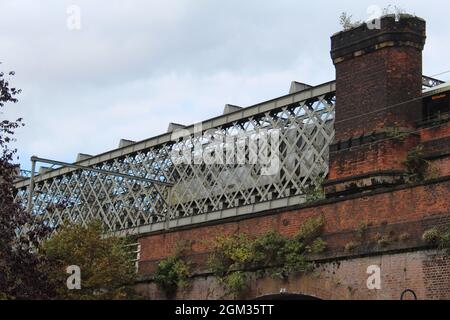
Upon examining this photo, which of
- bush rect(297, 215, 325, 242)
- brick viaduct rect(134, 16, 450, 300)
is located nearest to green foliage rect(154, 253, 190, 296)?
brick viaduct rect(134, 16, 450, 300)

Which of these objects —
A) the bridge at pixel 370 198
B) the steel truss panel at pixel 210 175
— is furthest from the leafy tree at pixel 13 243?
the steel truss panel at pixel 210 175

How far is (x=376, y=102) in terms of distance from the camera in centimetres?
2706

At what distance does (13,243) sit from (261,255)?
7875mm

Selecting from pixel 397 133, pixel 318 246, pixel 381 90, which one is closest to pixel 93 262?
pixel 318 246

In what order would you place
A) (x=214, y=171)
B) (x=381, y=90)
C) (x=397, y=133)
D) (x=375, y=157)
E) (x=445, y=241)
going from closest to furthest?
(x=445, y=241)
(x=375, y=157)
(x=397, y=133)
(x=381, y=90)
(x=214, y=171)

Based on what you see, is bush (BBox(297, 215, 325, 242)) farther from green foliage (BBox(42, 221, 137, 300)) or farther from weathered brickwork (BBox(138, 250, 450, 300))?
green foliage (BBox(42, 221, 137, 300))

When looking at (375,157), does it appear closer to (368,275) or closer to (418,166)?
(418,166)

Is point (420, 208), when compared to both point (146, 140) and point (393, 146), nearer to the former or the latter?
point (393, 146)

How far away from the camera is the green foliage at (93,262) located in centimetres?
2912

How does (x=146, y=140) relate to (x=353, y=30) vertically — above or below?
above
